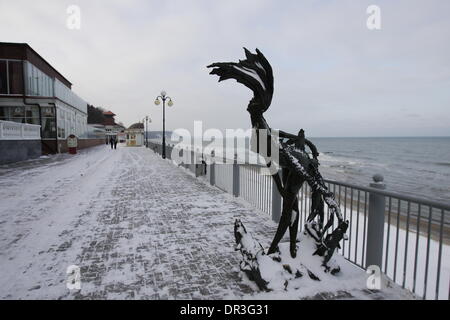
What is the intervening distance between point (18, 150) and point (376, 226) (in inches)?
881

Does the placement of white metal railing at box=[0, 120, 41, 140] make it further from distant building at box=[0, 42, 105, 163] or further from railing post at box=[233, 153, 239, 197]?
railing post at box=[233, 153, 239, 197]

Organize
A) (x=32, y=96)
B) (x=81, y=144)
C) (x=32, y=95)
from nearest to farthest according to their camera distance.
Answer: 1. (x=32, y=96)
2. (x=32, y=95)
3. (x=81, y=144)

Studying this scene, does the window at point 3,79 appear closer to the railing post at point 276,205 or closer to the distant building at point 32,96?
the distant building at point 32,96

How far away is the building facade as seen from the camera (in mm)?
23125

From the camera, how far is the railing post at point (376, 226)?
12.5ft

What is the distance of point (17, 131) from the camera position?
736 inches

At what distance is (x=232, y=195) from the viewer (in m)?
9.45

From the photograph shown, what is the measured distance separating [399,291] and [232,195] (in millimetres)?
6195

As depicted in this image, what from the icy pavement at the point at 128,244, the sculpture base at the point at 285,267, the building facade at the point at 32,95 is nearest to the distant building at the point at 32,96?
the building facade at the point at 32,95

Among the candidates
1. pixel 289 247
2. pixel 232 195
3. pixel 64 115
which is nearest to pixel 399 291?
pixel 289 247

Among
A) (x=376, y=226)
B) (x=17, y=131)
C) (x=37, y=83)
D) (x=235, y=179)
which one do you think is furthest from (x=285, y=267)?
(x=37, y=83)

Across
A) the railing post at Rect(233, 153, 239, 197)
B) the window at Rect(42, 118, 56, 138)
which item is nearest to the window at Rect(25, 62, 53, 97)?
the window at Rect(42, 118, 56, 138)

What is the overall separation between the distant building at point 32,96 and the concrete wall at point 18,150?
0.24 ft

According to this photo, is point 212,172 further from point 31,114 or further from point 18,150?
point 31,114
